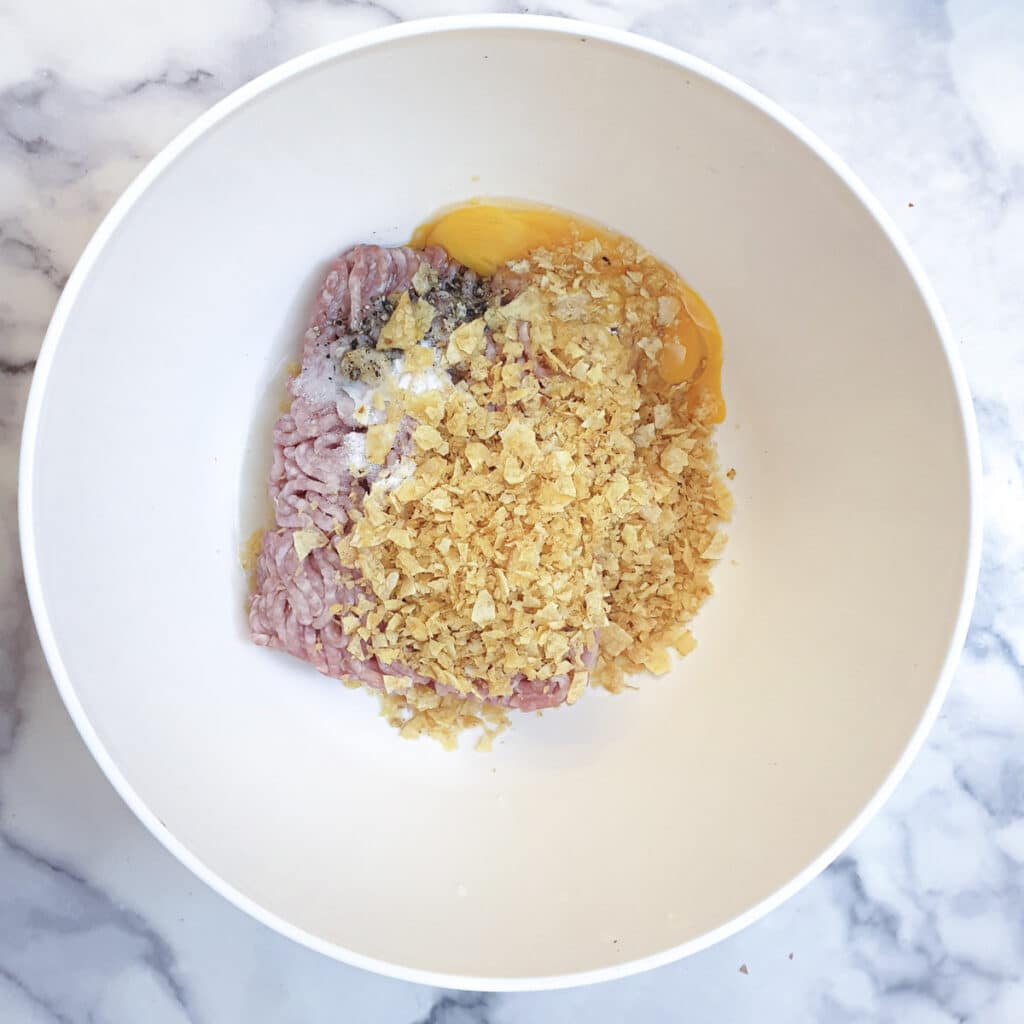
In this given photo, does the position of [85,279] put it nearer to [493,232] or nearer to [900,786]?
[493,232]

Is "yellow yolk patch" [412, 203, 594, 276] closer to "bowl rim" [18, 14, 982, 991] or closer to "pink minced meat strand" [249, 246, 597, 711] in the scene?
"pink minced meat strand" [249, 246, 597, 711]

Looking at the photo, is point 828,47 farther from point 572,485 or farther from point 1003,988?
point 1003,988

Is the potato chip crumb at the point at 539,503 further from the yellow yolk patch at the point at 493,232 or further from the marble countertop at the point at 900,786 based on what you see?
the marble countertop at the point at 900,786

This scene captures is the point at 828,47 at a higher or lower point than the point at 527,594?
higher

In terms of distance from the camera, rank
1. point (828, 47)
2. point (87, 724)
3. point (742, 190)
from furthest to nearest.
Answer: point (828, 47) → point (742, 190) → point (87, 724)

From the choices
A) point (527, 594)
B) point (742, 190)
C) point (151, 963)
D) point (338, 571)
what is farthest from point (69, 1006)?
point (742, 190)

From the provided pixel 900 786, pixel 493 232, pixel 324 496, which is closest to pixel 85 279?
pixel 324 496
